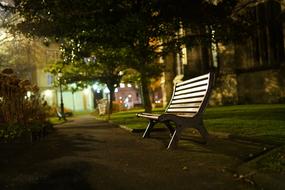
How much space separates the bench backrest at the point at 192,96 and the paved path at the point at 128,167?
0.62 meters

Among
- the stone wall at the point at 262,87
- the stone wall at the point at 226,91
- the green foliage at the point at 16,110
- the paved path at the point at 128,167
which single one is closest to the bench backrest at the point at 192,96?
the paved path at the point at 128,167

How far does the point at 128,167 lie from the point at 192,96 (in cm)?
260

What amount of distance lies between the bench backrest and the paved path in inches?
24.6

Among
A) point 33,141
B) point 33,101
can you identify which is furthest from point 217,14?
point 33,141

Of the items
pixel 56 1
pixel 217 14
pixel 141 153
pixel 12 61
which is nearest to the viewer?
pixel 141 153

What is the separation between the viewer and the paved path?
16.5 feet

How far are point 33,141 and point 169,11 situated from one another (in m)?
7.37

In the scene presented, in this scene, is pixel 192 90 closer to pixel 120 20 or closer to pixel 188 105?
pixel 188 105

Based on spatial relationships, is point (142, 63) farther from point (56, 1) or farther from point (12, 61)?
point (12, 61)

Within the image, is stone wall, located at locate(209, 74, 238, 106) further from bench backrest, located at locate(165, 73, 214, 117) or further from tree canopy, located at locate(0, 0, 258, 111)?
bench backrest, located at locate(165, 73, 214, 117)

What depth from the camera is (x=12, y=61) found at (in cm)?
5447

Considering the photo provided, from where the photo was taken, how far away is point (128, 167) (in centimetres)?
609

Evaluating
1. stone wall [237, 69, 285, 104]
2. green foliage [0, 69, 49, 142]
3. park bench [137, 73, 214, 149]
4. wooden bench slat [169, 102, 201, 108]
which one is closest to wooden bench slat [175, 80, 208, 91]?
park bench [137, 73, 214, 149]

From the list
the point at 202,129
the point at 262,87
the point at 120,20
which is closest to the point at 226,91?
the point at 262,87
